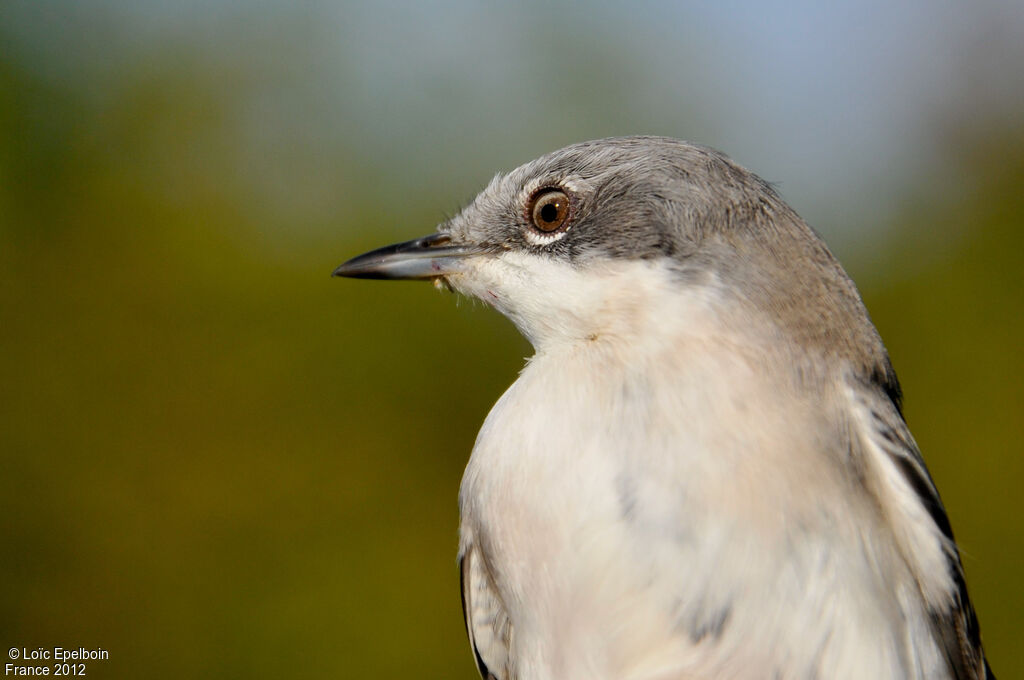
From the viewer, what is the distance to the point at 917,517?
2244mm

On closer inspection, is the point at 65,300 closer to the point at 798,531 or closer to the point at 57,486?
the point at 57,486

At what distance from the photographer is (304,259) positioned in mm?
8102

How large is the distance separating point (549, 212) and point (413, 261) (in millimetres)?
485

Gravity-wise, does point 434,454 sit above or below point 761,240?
below

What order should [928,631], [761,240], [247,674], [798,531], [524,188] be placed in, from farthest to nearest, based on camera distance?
1. [247,674]
2. [524,188]
3. [761,240]
4. [928,631]
5. [798,531]

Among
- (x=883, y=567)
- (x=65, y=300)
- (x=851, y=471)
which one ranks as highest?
(x=65, y=300)

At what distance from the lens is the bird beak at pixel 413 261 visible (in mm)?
2760

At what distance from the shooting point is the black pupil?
8.45 feet

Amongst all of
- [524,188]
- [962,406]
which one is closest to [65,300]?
[524,188]

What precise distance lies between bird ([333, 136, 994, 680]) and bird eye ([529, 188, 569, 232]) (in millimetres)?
16

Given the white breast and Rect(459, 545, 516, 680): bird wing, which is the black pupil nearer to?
the white breast

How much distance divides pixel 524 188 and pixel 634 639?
1.26 meters

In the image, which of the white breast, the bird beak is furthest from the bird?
the bird beak
